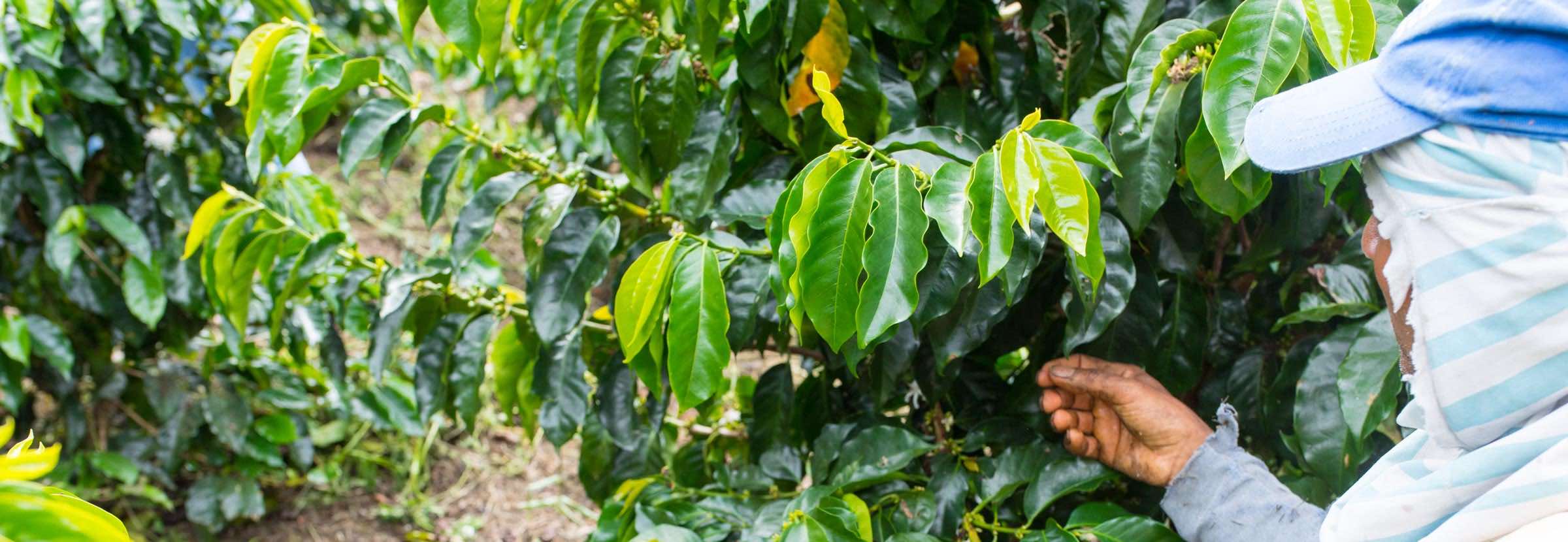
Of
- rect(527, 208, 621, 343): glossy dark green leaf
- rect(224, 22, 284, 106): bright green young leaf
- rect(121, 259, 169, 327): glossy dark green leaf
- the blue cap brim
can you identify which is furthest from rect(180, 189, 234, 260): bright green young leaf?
the blue cap brim

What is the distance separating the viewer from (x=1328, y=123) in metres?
0.91

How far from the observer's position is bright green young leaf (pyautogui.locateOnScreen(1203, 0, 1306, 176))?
3.42 feet

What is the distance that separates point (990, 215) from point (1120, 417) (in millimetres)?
489

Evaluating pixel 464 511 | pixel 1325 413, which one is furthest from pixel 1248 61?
pixel 464 511

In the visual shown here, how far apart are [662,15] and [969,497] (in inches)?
26.8

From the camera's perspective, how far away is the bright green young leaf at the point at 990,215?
101 cm

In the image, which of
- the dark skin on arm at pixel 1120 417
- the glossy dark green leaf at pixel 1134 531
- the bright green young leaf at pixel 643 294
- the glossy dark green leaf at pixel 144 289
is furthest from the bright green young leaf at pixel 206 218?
the glossy dark green leaf at pixel 1134 531

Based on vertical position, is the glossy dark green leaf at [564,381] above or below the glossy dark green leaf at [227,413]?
above

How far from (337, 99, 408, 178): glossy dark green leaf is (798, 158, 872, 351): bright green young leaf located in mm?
656

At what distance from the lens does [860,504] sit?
54.0 inches

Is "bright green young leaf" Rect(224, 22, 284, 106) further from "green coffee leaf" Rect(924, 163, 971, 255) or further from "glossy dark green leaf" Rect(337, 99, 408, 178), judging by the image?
"green coffee leaf" Rect(924, 163, 971, 255)

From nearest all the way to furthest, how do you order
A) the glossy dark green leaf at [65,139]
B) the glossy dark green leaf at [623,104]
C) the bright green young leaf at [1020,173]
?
1. the bright green young leaf at [1020,173]
2. the glossy dark green leaf at [623,104]
3. the glossy dark green leaf at [65,139]

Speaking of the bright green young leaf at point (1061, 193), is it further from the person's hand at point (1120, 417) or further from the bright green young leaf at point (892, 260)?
the person's hand at point (1120, 417)

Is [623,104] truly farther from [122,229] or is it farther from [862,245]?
[122,229]
